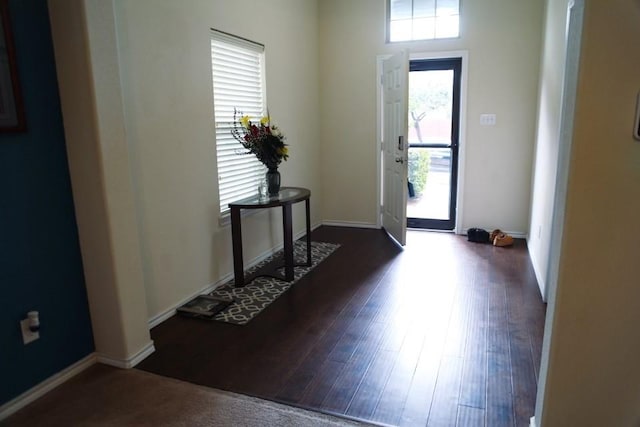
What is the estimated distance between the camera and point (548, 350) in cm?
171

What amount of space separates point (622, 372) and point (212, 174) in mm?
2881

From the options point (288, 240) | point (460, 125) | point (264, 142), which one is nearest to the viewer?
point (264, 142)

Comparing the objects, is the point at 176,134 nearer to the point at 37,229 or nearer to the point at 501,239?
the point at 37,229

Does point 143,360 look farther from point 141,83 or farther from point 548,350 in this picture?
point 548,350

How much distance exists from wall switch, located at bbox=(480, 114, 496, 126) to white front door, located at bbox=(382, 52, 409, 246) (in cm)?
105

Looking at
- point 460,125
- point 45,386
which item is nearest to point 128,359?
point 45,386

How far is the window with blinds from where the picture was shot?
3627 millimetres

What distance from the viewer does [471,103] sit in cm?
503

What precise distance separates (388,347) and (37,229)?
204 cm

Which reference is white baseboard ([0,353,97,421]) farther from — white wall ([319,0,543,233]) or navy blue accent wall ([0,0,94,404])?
white wall ([319,0,543,233])

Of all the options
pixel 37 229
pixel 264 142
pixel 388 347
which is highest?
pixel 264 142

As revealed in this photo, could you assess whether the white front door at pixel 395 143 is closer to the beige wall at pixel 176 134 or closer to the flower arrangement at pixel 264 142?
the beige wall at pixel 176 134

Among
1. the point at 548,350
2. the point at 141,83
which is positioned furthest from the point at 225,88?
the point at 548,350

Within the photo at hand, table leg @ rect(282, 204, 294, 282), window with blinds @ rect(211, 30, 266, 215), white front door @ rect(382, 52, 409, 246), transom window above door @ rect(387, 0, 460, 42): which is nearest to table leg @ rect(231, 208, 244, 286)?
window with blinds @ rect(211, 30, 266, 215)
